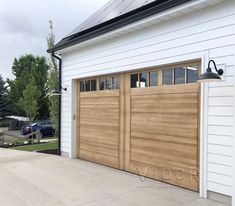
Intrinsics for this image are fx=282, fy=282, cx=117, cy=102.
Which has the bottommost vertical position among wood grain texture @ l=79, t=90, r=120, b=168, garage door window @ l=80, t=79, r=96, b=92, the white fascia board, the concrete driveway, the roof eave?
the concrete driveway

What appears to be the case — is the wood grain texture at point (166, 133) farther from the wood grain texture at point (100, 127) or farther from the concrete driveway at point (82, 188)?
the wood grain texture at point (100, 127)

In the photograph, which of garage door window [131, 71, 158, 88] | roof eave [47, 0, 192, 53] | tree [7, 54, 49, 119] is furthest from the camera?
tree [7, 54, 49, 119]

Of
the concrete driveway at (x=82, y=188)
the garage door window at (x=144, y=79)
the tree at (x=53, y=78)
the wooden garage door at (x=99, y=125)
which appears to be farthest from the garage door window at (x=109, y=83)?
the tree at (x=53, y=78)

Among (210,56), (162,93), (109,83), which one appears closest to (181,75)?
(162,93)

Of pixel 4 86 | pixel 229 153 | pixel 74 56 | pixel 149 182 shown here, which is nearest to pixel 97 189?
pixel 149 182

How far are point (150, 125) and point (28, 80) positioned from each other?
29335 millimetres

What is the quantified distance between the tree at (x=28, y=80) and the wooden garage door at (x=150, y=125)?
Result: 21.1m

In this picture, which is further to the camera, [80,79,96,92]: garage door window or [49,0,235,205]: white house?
[80,79,96,92]: garage door window

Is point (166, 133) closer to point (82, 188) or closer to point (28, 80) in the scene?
point (82, 188)

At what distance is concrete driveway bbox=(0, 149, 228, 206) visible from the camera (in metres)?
4.62

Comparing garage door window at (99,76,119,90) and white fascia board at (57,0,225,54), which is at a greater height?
white fascia board at (57,0,225,54)

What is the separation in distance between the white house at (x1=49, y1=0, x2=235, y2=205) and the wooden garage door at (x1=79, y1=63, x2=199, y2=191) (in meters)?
0.02

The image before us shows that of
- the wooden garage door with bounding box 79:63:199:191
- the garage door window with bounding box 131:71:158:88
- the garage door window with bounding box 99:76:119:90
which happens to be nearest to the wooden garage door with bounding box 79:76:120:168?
the wooden garage door with bounding box 79:63:199:191

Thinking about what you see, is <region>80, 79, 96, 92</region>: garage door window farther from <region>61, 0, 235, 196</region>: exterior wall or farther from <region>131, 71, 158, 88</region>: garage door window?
<region>61, 0, 235, 196</region>: exterior wall
